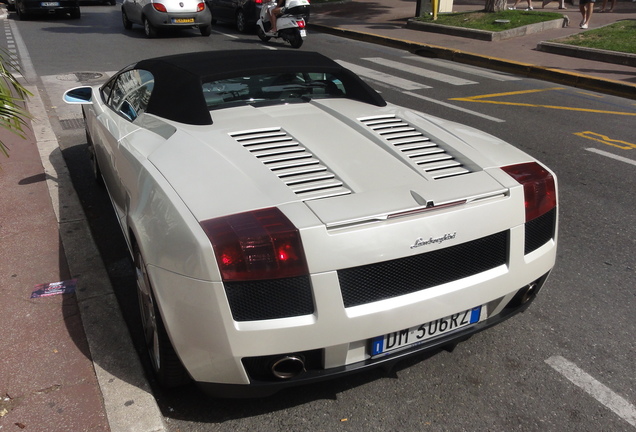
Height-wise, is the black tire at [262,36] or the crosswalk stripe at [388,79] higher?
the black tire at [262,36]

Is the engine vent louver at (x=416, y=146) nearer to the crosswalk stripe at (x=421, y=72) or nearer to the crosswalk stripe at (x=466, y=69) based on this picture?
the crosswalk stripe at (x=421, y=72)

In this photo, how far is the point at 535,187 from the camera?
2893mm

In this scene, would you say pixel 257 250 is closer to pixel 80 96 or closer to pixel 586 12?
pixel 80 96

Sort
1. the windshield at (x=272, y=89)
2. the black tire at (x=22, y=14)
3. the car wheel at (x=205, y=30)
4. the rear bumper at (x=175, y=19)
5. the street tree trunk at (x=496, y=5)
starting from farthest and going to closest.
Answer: the black tire at (x=22, y=14), the street tree trunk at (x=496, y=5), the car wheel at (x=205, y=30), the rear bumper at (x=175, y=19), the windshield at (x=272, y=89)

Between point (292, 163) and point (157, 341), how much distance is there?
101cm

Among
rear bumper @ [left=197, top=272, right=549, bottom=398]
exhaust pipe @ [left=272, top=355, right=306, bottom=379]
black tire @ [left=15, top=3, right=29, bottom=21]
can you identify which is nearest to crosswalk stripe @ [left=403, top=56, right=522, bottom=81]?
rear bumper @ [left=197, top=272, right=549, bottom=398]

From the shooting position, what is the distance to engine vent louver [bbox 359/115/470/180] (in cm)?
292

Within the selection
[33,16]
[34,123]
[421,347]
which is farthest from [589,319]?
[33,16]

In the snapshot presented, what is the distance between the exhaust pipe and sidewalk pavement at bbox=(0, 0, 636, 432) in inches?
23.1

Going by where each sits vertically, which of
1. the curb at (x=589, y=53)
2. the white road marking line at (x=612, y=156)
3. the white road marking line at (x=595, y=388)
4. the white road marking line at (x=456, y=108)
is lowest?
the white road marking line at (x=595, y=388)

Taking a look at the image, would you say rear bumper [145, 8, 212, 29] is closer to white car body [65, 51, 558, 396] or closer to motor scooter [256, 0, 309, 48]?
motor scooter [256, 0, 309, 48]

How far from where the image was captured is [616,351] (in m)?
3.28

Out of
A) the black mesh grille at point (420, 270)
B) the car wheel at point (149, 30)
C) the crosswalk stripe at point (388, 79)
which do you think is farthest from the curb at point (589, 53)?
the black mesh grille at point (420, 270)

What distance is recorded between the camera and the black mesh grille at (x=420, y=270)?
2436 mm
